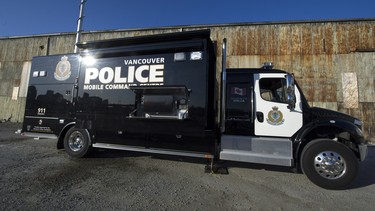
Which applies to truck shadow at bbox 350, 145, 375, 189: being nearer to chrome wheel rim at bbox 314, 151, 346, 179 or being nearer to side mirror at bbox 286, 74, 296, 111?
chrome wheel rim at bbox 314, 151, 346, 179

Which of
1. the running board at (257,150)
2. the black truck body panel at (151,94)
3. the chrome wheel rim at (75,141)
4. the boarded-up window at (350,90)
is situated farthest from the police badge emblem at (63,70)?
the boarded-up window at (350,90)

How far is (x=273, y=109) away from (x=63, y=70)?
6095 mm

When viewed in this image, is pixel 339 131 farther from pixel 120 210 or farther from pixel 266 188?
pixel 120 210

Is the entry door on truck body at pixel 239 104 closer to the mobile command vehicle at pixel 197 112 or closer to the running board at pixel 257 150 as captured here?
the mobile command vehicle at pixel 197 112

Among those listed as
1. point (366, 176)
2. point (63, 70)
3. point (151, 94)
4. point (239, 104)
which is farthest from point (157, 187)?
point (366, 176)

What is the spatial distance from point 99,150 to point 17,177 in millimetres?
2490

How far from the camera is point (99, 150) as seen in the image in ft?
20.8

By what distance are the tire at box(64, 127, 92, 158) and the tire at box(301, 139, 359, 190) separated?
18.2ft

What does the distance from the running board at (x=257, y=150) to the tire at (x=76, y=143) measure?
384 centimetres

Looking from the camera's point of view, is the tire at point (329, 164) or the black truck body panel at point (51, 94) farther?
the black truck body panel at point (51, 94)

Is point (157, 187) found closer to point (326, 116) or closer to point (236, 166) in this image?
point (236, 166)

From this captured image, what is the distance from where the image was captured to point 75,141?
5.58 meters

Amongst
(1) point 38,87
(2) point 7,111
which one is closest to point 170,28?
(1) point 38,87

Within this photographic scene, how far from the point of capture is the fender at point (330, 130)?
400 cm
